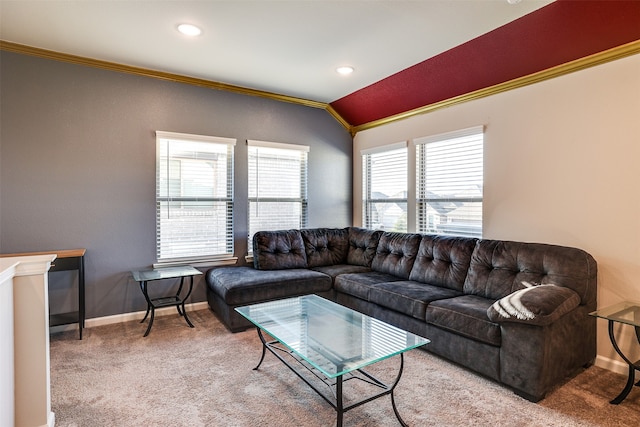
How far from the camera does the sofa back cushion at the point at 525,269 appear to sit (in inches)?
101

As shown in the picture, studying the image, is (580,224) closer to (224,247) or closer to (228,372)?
(228,372)

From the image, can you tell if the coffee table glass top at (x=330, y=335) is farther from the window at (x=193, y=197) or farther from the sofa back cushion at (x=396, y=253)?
the window at (x=193, y=197)

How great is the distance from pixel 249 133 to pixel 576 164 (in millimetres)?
3339

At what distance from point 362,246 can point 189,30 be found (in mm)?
2936

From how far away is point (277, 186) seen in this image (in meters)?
4.58

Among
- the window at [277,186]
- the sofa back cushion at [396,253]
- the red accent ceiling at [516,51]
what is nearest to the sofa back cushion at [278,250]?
the window at [277,186]

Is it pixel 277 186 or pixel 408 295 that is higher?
pixel 277 186

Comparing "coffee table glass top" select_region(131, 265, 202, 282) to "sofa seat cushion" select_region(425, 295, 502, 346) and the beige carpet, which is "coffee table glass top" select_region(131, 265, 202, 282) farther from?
"sofa seat cushion" select_region(425, 295, 502, 346)

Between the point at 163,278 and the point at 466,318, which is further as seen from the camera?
the point at 163,278

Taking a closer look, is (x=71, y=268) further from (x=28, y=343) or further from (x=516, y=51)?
(x=516, y=51)

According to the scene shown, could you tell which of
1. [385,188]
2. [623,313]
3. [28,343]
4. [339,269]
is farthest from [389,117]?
[28,343]

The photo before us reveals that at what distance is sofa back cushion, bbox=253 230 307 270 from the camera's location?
4.04m

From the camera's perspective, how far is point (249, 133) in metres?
4.34

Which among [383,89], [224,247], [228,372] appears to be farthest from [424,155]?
[228,372]
